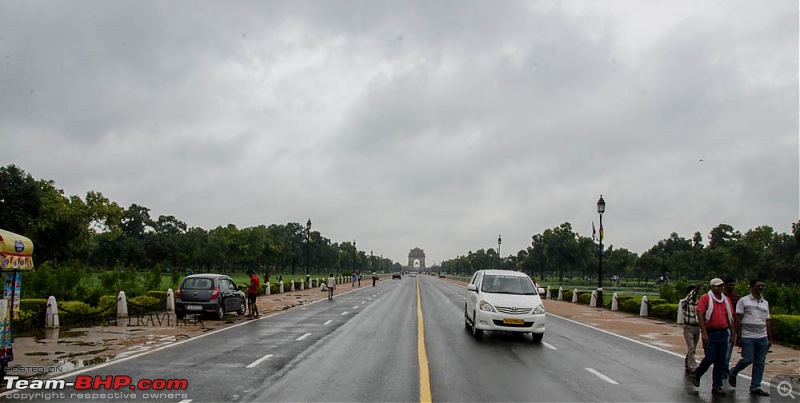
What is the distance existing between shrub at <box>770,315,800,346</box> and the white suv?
7390mm

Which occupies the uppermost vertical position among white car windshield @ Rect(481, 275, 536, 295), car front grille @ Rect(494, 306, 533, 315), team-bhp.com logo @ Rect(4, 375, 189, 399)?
white car windshield @ Rect(481, 275, 536, 295)

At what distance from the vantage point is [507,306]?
1391 centimetres

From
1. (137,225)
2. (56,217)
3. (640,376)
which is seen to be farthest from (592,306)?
(137,225)

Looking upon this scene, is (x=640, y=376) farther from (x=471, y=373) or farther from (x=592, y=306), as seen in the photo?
(x=592, y=306)

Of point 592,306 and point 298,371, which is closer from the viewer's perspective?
point 298,371

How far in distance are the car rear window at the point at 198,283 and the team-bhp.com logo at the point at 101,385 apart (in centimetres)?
1057

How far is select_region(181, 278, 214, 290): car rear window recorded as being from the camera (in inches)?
768

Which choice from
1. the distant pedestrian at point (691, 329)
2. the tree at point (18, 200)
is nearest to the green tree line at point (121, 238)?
the tree at point (18, 200)

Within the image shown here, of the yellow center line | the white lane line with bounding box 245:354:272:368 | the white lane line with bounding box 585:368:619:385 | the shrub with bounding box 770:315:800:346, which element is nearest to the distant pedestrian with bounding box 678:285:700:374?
the white lane line with bounding box 585:368:619:385

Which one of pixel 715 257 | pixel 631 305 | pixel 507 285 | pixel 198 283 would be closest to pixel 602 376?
pixel 507 285

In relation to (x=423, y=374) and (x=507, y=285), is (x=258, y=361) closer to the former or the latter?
(x=423, y=374)

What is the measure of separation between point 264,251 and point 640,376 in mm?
100863

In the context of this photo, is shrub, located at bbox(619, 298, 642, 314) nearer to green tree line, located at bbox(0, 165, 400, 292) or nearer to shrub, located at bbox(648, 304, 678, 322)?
shrub, located at bbox(648, 304, 678, 322)

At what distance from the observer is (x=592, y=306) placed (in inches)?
1216
